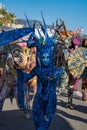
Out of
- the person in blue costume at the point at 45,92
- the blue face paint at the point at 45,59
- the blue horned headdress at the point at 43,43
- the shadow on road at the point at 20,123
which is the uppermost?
the blue horned headdress at the point at 43,43

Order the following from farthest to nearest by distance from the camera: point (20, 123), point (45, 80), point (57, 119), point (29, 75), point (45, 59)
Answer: point (57, 119)
point (20, 123)
point (29, 75)
point (45, 80)
point (45, 59)

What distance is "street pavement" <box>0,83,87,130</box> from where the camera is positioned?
831cm

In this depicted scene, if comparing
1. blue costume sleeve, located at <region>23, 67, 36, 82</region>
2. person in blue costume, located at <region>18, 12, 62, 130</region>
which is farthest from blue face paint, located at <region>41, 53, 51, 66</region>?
blue costume sleeve, located at <region>23, 67, 36, 82</region>

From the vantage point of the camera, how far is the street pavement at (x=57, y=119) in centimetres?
831

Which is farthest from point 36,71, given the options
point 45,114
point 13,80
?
point 13,80

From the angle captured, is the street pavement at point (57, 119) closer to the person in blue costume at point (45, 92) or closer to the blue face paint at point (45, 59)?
the person in blue costume at point (45, 92)

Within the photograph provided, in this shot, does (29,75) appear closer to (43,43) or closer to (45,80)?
(45,80)

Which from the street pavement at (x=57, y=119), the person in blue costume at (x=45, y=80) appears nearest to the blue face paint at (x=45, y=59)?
the person in blue costume at (x=45, y=80)

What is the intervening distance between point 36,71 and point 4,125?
7.05 ft

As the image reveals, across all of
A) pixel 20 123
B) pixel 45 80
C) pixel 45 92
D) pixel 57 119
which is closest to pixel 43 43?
pixel 45 80

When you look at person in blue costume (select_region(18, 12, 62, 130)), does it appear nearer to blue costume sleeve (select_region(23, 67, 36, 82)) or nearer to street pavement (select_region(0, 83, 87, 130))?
blue costume sleeve (select_region(23, 67, 36, 82))

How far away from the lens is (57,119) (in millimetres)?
9078

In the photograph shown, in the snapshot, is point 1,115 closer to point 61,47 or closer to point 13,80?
point 13,80

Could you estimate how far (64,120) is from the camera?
9070mm
